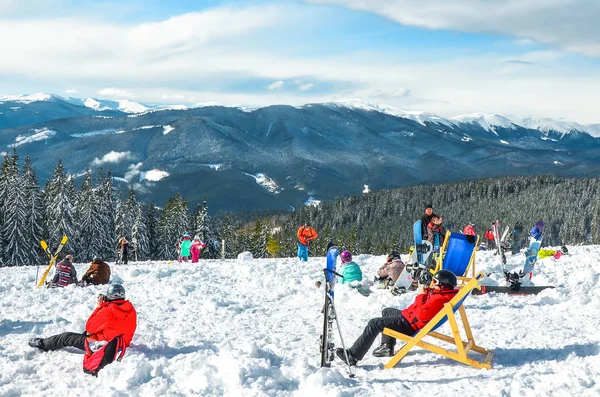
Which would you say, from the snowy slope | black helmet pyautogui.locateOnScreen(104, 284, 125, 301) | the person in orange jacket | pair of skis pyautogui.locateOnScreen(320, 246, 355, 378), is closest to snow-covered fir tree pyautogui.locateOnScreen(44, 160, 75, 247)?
the person in orange jacket

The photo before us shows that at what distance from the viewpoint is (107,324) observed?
23.7 ft

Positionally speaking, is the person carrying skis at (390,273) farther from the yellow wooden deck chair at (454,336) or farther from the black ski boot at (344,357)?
the black ski boot at (344,357)

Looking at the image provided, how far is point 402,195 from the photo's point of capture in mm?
190500

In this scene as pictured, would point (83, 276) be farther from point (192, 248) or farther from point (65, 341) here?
point (192, 248)

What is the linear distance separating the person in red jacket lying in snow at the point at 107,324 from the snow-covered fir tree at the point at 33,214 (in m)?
35.4

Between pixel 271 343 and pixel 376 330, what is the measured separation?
196cm

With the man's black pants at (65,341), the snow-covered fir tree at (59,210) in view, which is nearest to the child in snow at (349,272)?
the man's black pants at (65,341)

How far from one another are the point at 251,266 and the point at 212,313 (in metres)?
5.52

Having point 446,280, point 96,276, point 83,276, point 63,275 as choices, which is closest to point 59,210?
point 63,275

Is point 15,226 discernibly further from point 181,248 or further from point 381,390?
point 381,390

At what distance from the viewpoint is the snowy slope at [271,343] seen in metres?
6.23

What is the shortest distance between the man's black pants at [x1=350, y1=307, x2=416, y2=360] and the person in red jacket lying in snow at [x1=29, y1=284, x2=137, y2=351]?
3.44m

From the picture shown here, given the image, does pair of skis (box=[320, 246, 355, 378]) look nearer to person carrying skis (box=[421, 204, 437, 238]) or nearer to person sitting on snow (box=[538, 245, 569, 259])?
person carrying skis (box=[421, 204, 437, 238])

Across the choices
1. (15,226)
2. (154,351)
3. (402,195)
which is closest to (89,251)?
(15,226)
